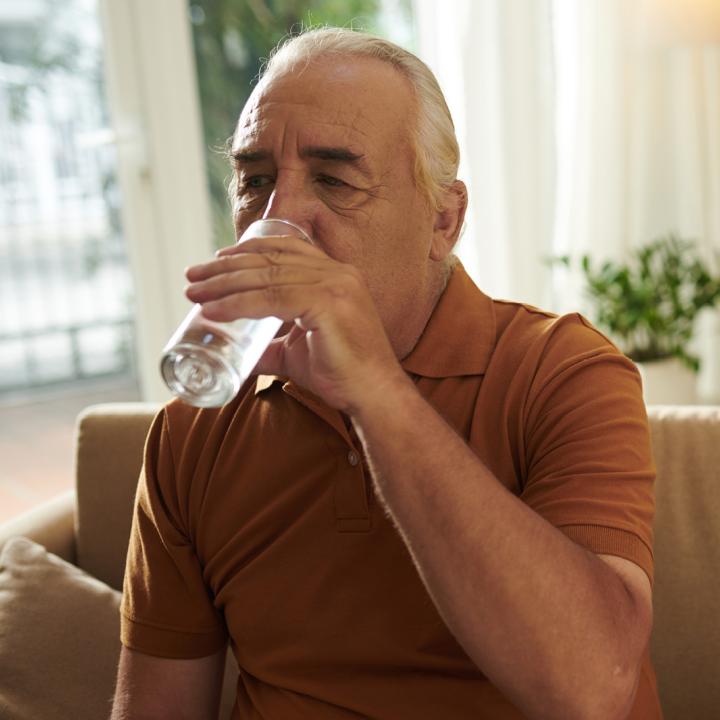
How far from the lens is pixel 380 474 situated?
1.02m

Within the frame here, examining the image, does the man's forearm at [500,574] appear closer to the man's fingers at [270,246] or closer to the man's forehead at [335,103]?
the man's fingers at [270,246]

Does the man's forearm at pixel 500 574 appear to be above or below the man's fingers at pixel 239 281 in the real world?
below

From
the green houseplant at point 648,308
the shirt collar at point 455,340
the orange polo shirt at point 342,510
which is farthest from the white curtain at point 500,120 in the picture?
the orange polo shirt at point 342,510

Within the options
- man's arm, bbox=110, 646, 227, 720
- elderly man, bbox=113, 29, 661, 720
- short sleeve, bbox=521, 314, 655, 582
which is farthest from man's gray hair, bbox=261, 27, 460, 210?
man's arm, bbox=110, 646, 227, 720

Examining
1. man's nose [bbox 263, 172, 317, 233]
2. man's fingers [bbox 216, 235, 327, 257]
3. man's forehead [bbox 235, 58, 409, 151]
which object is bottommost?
man's fingers [bbox 216, 235, 327, 257]

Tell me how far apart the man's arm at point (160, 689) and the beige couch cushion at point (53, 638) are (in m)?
0.28

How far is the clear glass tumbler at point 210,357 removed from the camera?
92cm

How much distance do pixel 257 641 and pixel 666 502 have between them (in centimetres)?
64

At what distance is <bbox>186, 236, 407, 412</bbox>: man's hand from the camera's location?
93 centimetres

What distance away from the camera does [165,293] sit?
141 inches

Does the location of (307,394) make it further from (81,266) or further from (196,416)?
(81,266)

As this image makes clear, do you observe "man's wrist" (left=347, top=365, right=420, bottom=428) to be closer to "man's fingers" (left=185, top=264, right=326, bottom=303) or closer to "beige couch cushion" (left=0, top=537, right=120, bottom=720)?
"man's fingers" (left=185, top=264, right=326, bottom=303)

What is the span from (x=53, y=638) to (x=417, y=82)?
1.02 meters

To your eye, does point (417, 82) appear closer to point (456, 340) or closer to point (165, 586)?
point (456, 340)
